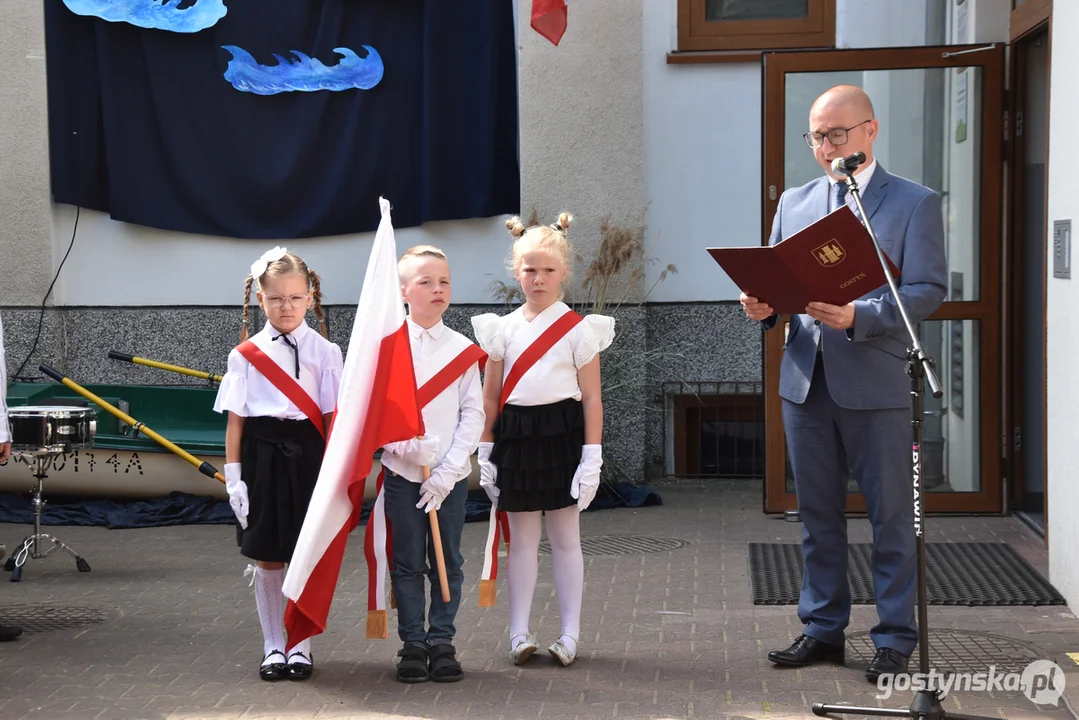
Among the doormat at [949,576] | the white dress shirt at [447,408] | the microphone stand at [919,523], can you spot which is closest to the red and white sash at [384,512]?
the white dress shirt at [447,408]

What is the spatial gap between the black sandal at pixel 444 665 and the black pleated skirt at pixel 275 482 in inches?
24.7

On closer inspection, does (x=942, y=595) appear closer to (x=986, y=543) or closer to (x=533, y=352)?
(x=986, y=543)

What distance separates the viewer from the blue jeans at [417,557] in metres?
4.61

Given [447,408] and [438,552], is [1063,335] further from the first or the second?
[438,552]

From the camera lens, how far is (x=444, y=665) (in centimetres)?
458

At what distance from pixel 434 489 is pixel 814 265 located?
58.5 inches

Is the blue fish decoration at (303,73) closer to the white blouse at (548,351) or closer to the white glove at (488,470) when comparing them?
the white blouse at (548,351)

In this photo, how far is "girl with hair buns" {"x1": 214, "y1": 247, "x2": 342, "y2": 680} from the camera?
4676 millimetres

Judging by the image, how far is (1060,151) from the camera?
5625mm

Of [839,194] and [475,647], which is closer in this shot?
[839,194]

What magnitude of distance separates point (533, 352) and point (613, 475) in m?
4.26

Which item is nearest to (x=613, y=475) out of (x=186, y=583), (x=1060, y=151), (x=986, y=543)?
(x=986, y=543)

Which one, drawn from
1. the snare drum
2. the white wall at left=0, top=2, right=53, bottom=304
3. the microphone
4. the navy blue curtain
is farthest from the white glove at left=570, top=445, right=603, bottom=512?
the white wall at left=0, top=2, right=53, bottom=304

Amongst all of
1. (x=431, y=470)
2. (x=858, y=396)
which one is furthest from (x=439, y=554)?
(x=858, y=396)
